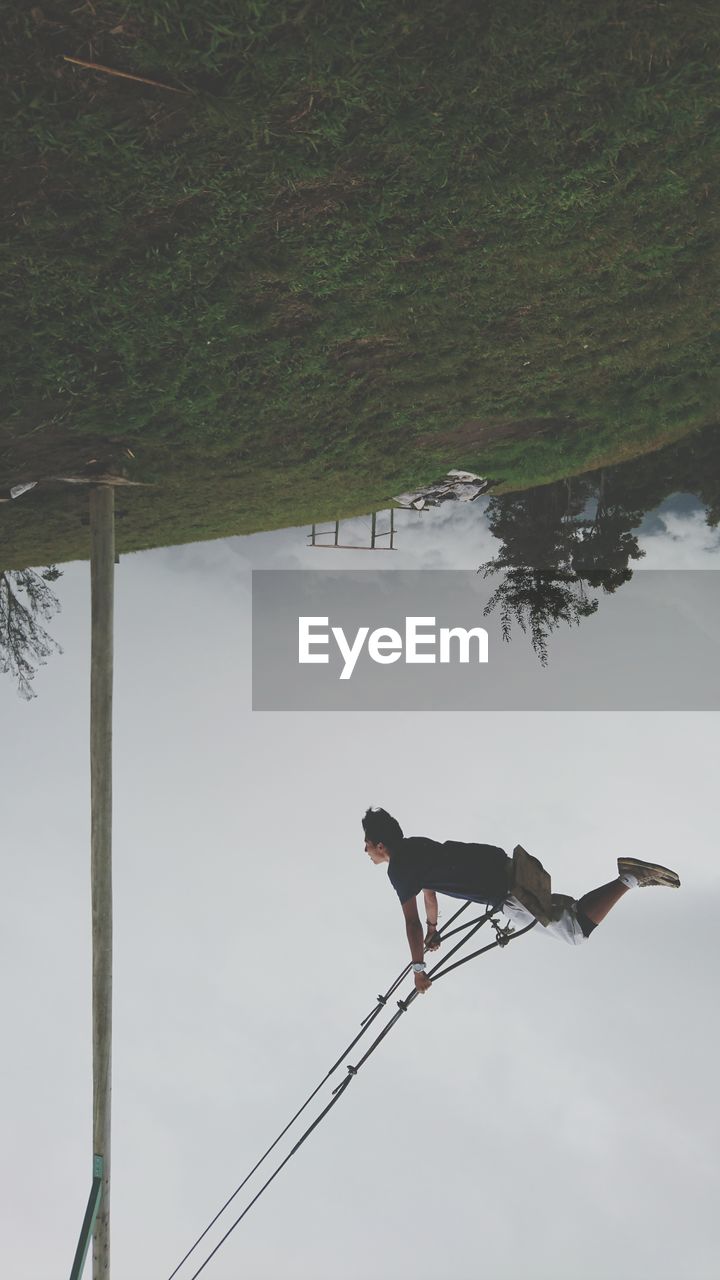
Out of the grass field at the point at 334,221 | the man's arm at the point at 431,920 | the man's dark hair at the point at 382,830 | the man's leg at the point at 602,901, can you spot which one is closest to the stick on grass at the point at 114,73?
the grass field at the point at 334,221

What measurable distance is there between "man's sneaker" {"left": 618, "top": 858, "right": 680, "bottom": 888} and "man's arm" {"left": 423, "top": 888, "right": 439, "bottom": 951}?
1671 millimetres

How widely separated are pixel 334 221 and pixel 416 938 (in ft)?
16.4

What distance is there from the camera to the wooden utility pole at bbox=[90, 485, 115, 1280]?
19.5 feet

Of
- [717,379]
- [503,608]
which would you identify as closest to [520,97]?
[717,379]

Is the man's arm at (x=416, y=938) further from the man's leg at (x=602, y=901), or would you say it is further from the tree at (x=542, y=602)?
the tree at (x=542, y=602)

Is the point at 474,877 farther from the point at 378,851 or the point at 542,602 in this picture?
the point at 542,602

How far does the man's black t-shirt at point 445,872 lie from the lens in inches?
220

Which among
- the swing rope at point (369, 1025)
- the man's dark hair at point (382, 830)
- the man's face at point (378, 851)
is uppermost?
the man's dark hair at point (382, 830)

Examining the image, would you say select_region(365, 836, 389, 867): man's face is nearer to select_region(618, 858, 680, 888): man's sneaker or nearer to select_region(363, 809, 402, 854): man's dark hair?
select_region(363, 809, 402, 854): man's dark hair

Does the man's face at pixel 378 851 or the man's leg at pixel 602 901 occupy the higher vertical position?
the man's face at pixel 378 851

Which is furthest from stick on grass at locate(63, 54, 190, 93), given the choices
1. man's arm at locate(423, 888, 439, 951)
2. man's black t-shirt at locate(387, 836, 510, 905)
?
man's arm at locate(423, 888, 439, 951)

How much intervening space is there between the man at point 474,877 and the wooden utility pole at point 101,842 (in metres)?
2.37

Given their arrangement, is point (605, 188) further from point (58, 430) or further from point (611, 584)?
point (611, 584)

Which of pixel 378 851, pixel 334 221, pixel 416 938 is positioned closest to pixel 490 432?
pixel 334 221
